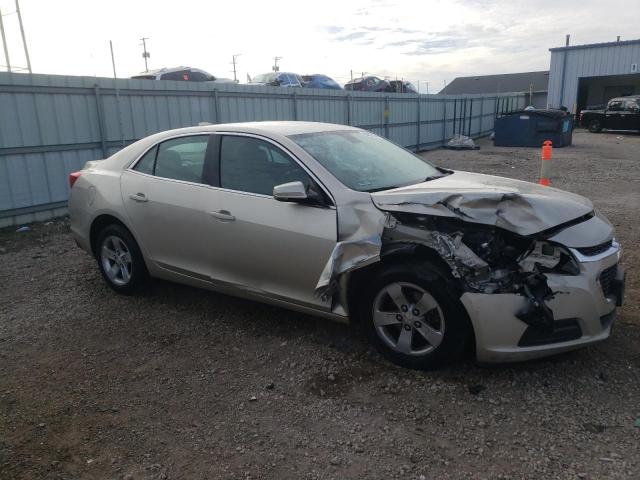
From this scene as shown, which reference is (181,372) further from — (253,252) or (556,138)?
(556,138)

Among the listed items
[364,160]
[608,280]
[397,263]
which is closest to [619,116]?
[364,160]

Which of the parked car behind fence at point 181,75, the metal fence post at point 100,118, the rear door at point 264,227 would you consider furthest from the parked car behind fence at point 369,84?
the rear door at point 264,227

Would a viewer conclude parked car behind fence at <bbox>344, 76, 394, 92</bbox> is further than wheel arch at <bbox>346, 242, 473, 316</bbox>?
Yes

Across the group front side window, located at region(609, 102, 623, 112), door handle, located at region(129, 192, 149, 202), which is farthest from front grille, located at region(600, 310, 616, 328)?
front side window, located at region(609, 102, 623, 112)

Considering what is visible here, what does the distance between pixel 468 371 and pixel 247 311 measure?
1.97 m

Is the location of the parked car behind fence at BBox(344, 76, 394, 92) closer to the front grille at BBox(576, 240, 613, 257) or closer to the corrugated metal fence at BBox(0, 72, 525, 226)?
the corrugated metal fence at BBox(0, 72, 525, 226)

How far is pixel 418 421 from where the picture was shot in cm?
298

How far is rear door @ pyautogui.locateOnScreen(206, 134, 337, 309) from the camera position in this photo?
141 inches

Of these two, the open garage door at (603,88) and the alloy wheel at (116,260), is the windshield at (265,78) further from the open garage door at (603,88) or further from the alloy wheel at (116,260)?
the open garage door at (603,88)

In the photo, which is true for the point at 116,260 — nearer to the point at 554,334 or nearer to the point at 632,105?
the point at 554,334

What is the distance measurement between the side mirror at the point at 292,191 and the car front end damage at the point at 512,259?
0.44 meters

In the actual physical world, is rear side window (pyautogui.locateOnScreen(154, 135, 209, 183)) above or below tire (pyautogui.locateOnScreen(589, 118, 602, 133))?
above

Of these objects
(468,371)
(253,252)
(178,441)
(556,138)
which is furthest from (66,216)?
(556,138)

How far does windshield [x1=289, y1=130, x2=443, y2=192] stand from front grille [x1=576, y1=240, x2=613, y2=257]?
4.24 feet
